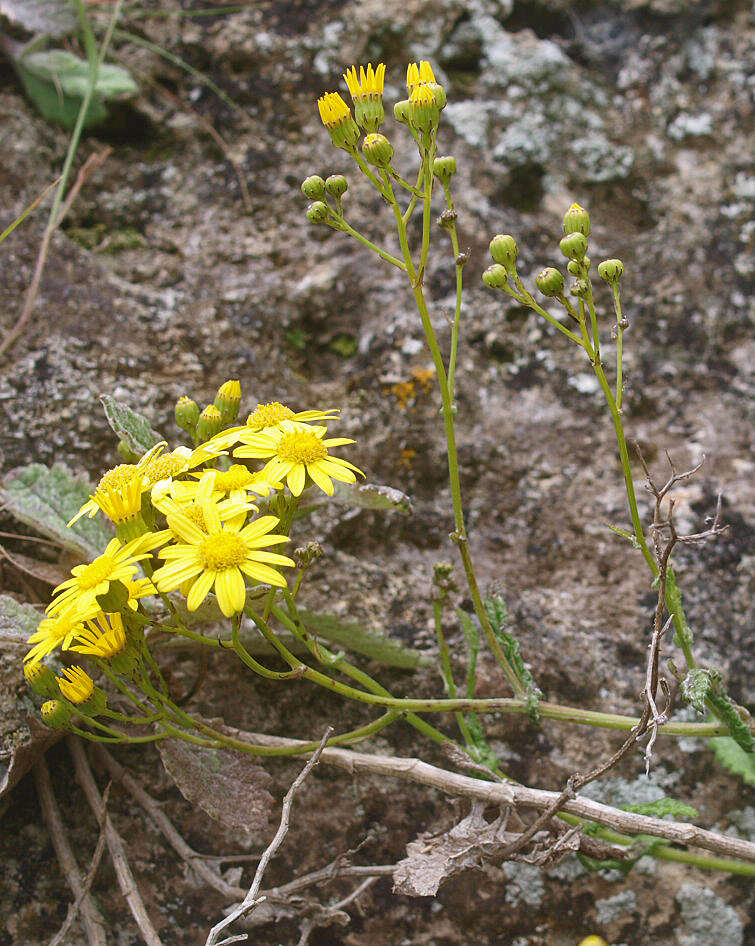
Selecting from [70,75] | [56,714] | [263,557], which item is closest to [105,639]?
[56,714]

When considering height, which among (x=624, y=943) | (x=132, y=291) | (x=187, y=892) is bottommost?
(x=624, y=943)

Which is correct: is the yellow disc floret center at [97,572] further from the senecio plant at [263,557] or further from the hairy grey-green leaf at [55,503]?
the hairy grey-green leaf at [55,503]

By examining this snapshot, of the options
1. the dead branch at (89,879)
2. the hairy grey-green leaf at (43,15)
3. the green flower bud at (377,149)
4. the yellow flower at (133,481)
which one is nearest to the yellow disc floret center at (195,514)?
the yellow flower at (133,481)

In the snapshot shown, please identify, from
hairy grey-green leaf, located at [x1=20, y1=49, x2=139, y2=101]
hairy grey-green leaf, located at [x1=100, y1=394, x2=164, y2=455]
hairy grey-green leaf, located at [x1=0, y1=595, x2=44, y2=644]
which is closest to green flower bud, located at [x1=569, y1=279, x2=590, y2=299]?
hairy grey-green leaf, located at [x1=100, y1=394, x2=164, y2=455]

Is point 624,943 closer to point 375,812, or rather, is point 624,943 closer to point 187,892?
point 375,812

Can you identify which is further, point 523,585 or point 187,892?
point 523,585

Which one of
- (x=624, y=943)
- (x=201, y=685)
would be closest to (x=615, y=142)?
(x=201, y=685)

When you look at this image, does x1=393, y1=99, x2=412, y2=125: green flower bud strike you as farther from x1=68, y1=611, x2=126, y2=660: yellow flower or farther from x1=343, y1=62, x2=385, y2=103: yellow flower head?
x1=68, y1=611, x2=126, y2=660: yellow flower
